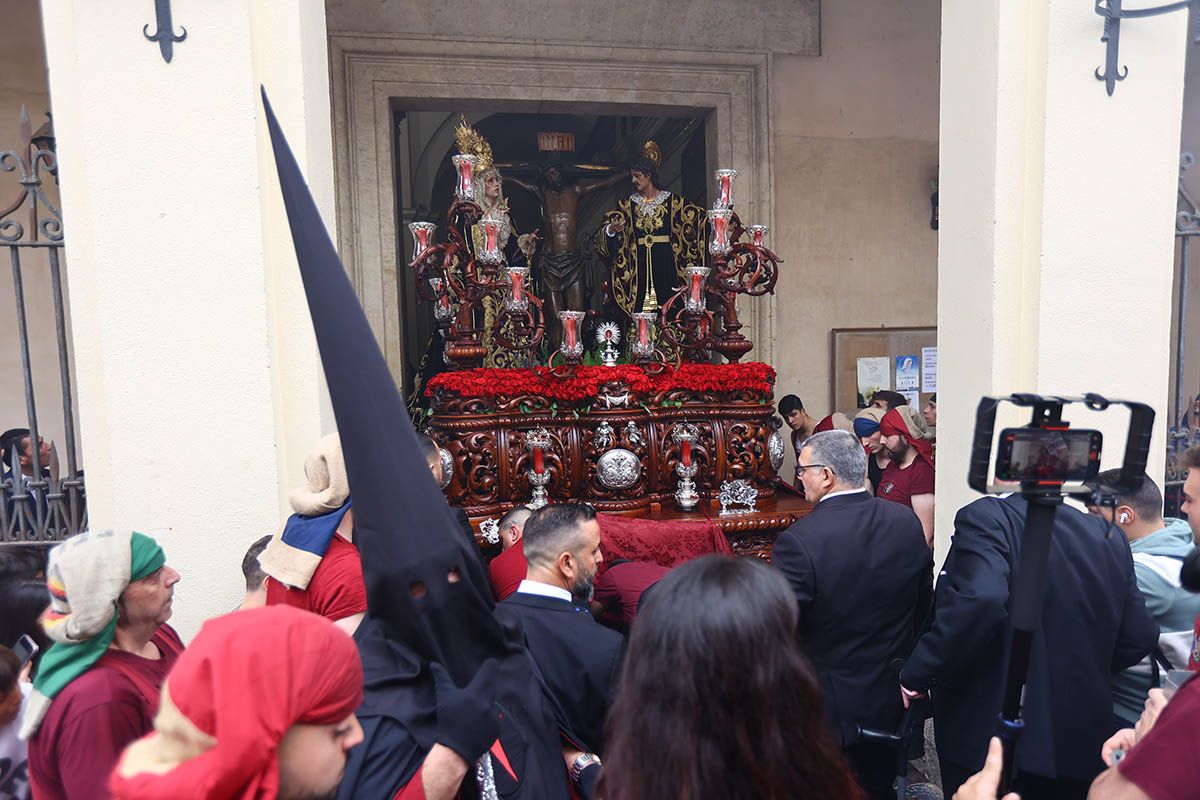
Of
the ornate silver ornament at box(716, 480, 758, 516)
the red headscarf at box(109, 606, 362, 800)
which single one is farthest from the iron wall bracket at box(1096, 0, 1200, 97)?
the red headscarf at box(109, 606, 362, 800)

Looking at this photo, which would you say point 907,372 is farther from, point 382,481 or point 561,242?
point 382,481

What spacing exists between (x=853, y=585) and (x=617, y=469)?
2.11 m

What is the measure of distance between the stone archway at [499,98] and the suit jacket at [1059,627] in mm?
4742

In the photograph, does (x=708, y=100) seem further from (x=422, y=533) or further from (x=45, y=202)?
(x=422, y=533)

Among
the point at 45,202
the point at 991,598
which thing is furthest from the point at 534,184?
the point at 991,598

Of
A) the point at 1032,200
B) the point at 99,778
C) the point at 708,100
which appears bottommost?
the point at 99,778

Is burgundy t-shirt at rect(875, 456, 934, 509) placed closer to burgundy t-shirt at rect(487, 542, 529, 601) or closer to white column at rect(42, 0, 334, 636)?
burgundy t-shirt at rect(487, 542, 529, 601)

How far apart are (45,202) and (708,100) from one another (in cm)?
540

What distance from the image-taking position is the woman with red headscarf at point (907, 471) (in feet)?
15.8

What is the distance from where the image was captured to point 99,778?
166cm

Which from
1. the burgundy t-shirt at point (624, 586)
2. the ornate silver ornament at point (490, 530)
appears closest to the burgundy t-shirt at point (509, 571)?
the burgundy t-shirt at point (624, 586)

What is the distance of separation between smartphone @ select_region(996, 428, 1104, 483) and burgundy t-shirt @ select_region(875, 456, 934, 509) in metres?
3.46

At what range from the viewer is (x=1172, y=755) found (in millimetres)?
1369

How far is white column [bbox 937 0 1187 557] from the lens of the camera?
3.39 meters
